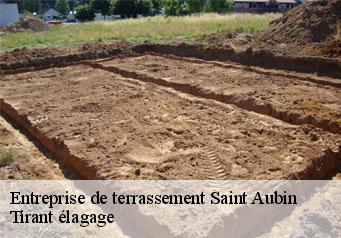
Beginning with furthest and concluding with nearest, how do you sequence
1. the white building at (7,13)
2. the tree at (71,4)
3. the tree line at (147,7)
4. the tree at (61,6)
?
the tree at (71,4) < the tree at (61,6) < the tree line at (147,7) < the white building at (7,13)

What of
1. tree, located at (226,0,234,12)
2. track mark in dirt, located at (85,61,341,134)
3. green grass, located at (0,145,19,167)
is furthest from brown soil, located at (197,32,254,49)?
tree, located at (226,0,234,12)

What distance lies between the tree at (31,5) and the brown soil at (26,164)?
64.2m

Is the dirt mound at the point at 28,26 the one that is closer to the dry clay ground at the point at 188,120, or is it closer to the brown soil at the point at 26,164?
the dry clay ground at the point at 188,120

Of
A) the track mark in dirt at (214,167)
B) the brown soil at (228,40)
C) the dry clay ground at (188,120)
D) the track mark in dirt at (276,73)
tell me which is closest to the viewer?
the track mark in dirt at (214,167)

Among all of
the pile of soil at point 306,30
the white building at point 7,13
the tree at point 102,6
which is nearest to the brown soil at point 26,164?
the pile of soil at point 306,30

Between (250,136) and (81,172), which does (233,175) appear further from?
(81,172)

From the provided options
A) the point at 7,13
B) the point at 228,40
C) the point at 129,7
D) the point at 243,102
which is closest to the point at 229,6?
the point at 129,7

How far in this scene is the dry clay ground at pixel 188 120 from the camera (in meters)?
5.52

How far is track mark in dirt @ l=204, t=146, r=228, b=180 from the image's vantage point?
5141 millimetres

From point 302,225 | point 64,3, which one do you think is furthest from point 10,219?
point 64,3

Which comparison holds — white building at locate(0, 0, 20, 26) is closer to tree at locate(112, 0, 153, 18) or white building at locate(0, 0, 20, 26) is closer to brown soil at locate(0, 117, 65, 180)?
tree at locate(112, 0, 153, 18)

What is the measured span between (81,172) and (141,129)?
1.48 meters

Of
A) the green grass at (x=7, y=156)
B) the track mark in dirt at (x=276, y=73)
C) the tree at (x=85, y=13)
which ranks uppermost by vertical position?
the tree at (x=85, y=13)

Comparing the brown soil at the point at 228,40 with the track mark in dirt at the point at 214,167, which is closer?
the track mark in dirt at the point at 214,167
